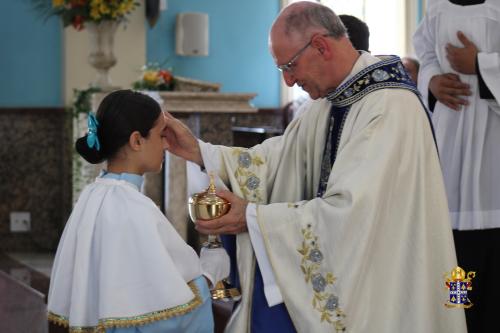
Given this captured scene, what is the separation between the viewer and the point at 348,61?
296 centimetres

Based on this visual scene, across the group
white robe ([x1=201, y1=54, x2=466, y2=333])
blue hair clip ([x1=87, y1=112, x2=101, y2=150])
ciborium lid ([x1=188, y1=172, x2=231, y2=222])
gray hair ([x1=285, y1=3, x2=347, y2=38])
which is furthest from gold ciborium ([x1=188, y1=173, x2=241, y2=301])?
gray hair ([x1=285, y1=3, x2=347, y2=38])

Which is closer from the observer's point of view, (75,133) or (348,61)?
(348,61)

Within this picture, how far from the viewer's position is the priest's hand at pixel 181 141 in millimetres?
3141

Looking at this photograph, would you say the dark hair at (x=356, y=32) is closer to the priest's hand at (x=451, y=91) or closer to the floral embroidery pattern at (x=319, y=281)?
the priest's hand at (x=451, y=91)

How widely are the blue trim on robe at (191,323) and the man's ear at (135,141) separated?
476mm

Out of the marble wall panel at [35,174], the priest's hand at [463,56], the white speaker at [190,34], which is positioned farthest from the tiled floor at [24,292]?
the white speaker at [190,34]

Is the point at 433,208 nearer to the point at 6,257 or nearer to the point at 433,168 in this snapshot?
the point at 433,168

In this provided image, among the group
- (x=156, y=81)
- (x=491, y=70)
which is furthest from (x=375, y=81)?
(x=156, y=81)

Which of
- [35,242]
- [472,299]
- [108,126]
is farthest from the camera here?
[35,242]

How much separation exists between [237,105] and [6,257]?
2.80 metres

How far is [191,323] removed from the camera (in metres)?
2.56

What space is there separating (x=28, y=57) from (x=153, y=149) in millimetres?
5672

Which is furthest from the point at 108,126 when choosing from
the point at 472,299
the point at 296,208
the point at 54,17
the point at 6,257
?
the point at 54,17

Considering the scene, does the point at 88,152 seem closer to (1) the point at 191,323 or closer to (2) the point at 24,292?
(1) the point at 191,323
